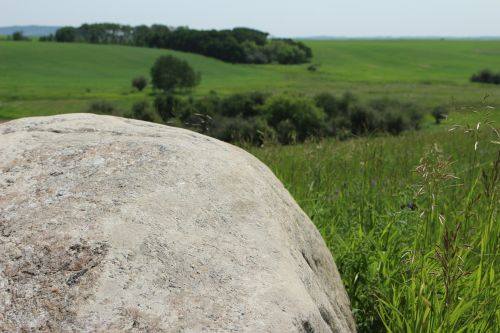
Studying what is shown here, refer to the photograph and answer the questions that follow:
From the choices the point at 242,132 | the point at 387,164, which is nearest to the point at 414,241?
the point at 387,164

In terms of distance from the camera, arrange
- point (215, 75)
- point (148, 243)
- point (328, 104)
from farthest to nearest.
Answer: point (215, 75), point (328, 104), point (148, 243)

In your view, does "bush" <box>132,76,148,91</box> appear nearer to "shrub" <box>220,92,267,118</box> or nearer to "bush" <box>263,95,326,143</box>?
"shrub" <box>220,92,267,118</box>

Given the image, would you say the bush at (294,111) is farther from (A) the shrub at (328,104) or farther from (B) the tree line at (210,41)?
(B) the tree line at (210,41)

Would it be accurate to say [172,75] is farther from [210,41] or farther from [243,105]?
[210,41]

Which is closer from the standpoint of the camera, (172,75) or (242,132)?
(242,132)

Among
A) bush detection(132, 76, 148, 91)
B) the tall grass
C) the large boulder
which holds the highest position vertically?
the large boulder

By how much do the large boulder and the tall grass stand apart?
342 mm

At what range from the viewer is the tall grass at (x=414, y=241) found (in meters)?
2.36

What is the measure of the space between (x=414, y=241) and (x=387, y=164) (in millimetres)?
3374

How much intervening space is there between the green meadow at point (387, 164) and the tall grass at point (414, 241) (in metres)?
0.01

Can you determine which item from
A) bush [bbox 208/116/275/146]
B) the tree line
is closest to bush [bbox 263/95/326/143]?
bush [bbox 208/116/275/146]

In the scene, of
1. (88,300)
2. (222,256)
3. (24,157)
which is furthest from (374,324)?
(24,157)

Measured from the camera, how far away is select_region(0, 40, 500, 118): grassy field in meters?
58.8

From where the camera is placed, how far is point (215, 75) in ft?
272
